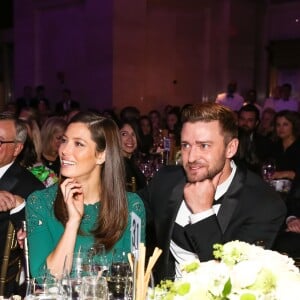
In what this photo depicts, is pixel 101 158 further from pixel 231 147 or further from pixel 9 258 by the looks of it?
pixel 9 258

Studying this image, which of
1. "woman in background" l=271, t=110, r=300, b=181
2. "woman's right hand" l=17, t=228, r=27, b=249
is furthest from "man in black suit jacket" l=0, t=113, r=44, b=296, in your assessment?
"woman in background" l=271, t=110, r=300, b=181

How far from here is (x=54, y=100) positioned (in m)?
13.1

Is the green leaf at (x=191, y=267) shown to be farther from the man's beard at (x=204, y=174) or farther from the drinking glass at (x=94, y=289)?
the man's beard at (x=204, y=174)

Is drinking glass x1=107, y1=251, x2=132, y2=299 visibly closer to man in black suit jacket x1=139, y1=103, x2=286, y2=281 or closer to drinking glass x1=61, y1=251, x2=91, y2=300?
drinking glass x1=61, y1=251, x2=91, y2=300

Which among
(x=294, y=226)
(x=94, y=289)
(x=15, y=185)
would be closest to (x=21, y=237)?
(x=15, y=185)

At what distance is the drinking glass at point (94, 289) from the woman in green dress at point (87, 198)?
0.75 m

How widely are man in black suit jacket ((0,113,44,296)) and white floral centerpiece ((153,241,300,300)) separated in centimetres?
195

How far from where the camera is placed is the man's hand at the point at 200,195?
247 cm

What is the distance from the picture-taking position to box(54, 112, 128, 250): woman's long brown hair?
2742mm

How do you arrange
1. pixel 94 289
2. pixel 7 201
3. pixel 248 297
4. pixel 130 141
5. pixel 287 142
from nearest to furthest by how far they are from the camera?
pixel 248 297, pixel 94 289, pixel 7 201, pixel 130 141, pixel 287 142

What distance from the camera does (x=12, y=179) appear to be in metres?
3.49

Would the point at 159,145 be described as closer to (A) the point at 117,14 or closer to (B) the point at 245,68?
(A) the point at 117,14

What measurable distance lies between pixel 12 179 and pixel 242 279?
7.80ft

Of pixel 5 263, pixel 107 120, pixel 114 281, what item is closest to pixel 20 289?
pixel 5 263
